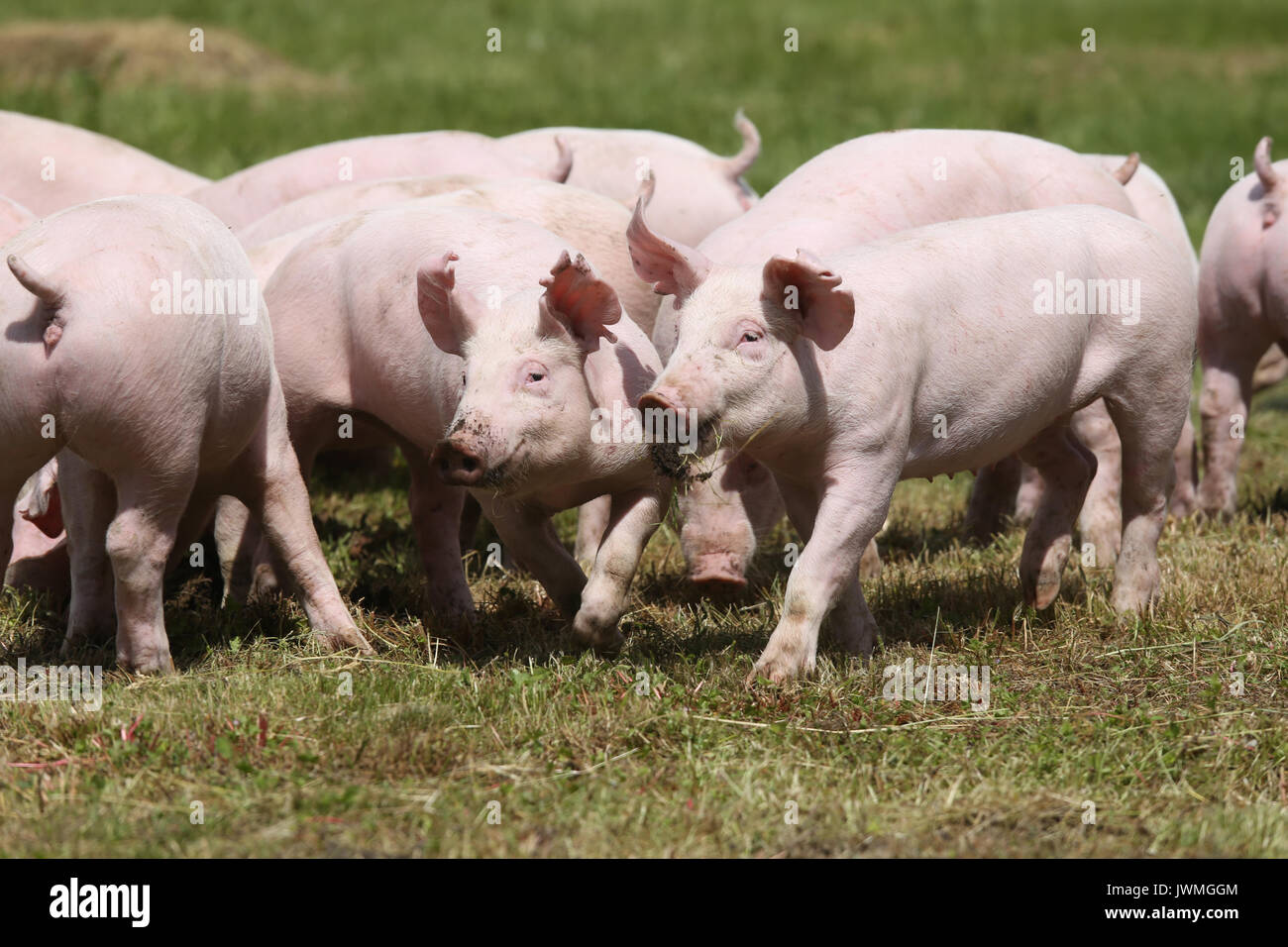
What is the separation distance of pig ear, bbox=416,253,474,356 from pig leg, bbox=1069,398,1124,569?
8.67 ft

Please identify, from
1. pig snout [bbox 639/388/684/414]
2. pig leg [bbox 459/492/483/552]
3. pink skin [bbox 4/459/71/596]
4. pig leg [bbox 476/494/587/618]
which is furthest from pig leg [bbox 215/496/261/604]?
pig snout [bbox 639/388/684/414]

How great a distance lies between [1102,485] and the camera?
257 inches

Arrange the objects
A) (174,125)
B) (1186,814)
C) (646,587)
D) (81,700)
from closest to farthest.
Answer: (1186,814)
(81,700)
(646,587)
(174,125)

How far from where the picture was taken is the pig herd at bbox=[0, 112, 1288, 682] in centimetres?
424

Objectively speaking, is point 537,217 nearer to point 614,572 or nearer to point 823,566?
point 614,572

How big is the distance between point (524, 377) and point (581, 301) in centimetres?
26

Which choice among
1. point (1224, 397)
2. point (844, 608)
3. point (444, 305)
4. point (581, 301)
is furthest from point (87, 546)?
point (1224, 397)

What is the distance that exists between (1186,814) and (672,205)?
434 centimetres

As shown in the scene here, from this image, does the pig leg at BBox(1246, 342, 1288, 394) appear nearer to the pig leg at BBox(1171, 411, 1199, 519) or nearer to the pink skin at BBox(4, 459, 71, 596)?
the pig leg at BBox(1171, 411, 1199, 519)

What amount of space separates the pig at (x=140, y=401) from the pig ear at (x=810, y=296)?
4.83ft

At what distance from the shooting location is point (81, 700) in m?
4.35
